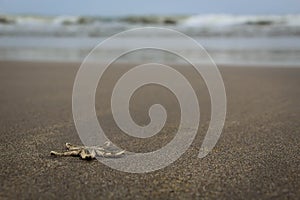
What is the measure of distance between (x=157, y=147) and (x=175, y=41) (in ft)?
29.9

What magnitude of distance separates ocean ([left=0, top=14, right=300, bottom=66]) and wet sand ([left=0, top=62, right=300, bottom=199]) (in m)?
3.82

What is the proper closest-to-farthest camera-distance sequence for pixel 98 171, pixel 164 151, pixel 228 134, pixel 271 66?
1. pixel 98 171
2. pixel 164 151
3. pixel 228 134
4. pixel 271 66

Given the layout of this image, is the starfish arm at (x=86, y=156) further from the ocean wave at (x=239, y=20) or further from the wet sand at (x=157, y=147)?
the ocean wave at (x=239, y=20)

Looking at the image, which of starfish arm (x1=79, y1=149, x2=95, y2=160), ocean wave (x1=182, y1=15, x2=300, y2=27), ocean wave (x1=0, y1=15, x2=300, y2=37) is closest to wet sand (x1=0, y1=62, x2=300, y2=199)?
starfish arm (x1=79, y1=149, x2=95, y2=160)

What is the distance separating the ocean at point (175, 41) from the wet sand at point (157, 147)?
12.5ft

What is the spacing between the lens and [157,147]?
7.16 ft

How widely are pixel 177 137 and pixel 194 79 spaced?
2770mm

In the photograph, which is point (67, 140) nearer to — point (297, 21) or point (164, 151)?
point (164, 151)

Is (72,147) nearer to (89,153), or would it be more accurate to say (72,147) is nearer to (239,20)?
(89,153)

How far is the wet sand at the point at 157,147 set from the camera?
1554mm

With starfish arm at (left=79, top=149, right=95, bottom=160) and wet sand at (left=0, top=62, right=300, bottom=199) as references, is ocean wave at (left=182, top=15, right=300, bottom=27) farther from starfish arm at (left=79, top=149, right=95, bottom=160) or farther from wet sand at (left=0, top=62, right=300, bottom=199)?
starfish arm at (left=79, top=149, right=95, bottom=160)

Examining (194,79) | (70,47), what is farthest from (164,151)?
(70,47)

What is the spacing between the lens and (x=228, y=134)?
96.5 inches

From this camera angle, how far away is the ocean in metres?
8.16
